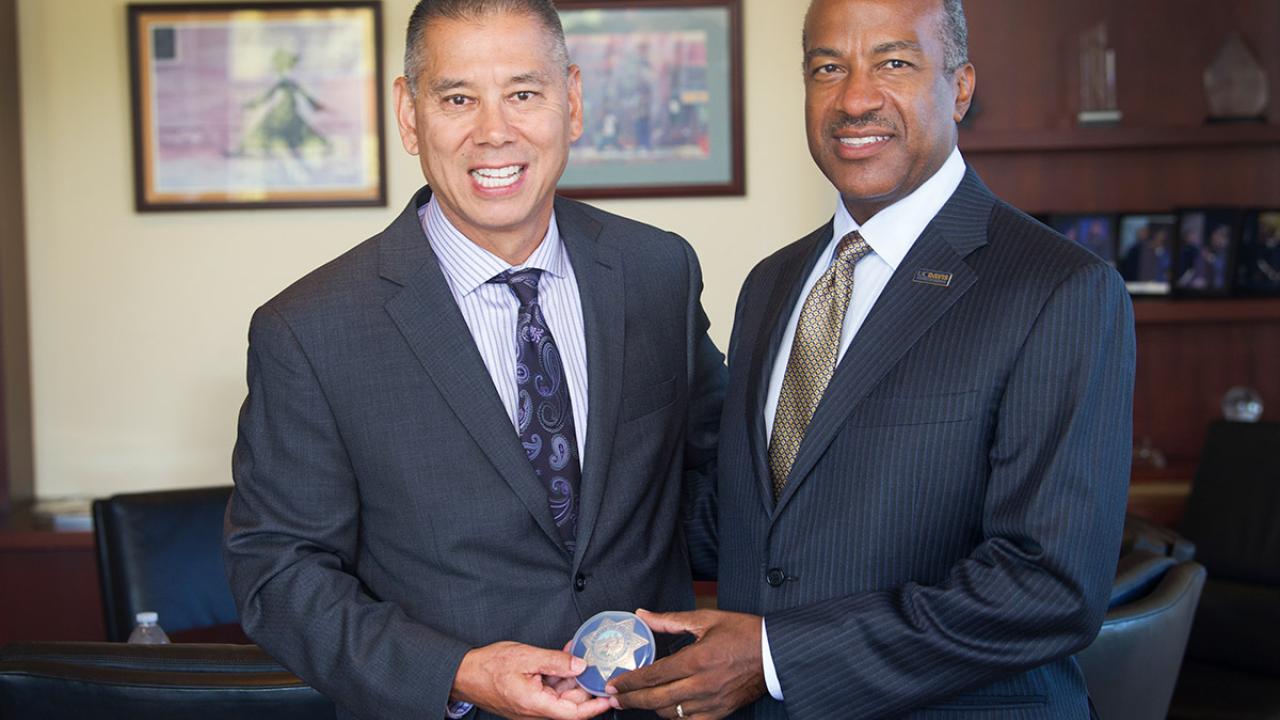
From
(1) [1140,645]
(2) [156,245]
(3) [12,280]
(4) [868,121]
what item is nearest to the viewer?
(4) [868,121]

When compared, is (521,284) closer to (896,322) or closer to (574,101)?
(574,101)

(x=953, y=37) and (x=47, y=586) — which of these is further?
(x=47, y=586)

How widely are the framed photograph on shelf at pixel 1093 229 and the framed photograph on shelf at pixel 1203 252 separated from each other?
21 centimetres

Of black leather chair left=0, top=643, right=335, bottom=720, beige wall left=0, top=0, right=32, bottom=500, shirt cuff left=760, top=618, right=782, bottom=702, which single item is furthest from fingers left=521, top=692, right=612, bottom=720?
beige wall left=0, top=0, right=32, bottom=500

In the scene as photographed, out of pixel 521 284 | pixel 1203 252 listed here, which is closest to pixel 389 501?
pixel 521 284

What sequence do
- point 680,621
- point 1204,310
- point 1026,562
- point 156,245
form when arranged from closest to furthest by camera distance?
1. point 1026,562
2. point 680,621
3. point 1204,310
4. point 156,245

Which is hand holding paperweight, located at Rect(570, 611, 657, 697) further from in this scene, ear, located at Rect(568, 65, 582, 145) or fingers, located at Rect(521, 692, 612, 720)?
ear, located at Rect(568, 65, 582, 145)

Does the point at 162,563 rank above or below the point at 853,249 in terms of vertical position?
below

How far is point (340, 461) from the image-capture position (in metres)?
1.78

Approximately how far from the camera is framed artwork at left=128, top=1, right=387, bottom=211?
4453 millimetres

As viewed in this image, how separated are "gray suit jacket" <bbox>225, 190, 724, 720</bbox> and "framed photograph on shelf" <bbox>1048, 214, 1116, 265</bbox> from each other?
2927mm

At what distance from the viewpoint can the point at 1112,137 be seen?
425 centimetres

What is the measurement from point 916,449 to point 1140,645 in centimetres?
95

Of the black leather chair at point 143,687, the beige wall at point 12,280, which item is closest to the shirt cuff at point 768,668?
the black leather chair at point 143,687
